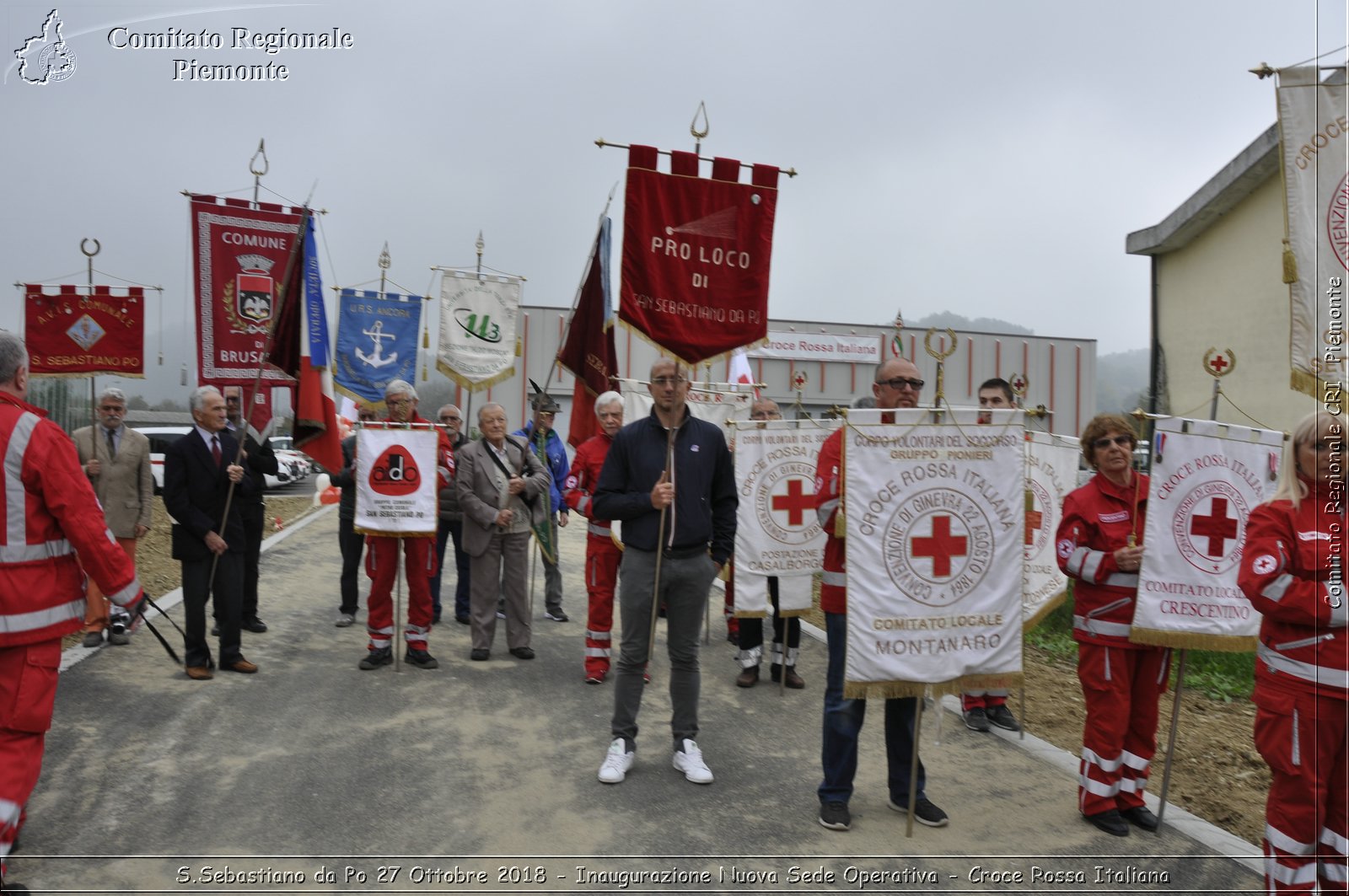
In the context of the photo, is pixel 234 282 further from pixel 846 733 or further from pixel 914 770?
pixel 914 770

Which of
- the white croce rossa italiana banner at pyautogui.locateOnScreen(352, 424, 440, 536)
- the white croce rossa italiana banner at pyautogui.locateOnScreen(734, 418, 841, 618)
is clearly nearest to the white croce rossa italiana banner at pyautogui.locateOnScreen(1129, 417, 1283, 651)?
the white croce rossa italiana banner at pyautogui.locateOnScreen(734, 418, 841, 618)

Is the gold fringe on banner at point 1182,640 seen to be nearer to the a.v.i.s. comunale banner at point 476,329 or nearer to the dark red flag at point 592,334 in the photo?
the dark red flag at point 592,334

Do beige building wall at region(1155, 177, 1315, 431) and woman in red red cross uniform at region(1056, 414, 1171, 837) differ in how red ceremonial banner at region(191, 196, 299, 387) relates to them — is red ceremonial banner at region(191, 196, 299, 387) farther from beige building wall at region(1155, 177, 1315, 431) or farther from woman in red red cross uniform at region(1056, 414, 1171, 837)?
beige building wall at region(1155, 177, 1315, 431)

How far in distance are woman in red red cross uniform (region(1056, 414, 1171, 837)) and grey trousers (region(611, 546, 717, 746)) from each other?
1.87 m

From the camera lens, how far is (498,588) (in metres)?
7.44

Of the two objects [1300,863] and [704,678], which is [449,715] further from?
[1300,863]

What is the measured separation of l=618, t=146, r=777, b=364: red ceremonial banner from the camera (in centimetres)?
515

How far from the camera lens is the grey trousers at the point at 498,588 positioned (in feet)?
23.9

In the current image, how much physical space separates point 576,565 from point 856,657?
960cm

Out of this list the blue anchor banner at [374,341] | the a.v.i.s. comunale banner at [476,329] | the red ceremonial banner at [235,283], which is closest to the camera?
the red ceremonial banner at [235,283]

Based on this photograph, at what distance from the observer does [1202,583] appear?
4.23 m

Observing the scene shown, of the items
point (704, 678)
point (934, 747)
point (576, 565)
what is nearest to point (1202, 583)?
point (934, 747)

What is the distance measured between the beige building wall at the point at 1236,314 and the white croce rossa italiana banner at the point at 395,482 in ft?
33.5

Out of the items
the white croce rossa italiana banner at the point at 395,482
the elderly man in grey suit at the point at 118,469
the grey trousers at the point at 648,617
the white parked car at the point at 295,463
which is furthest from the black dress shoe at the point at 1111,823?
the white parked car at the point at 295,463
